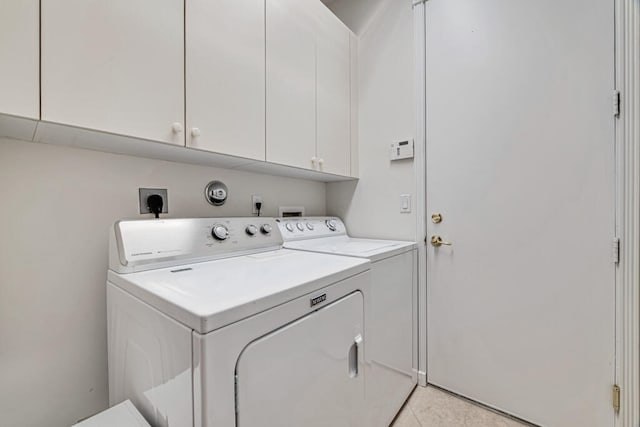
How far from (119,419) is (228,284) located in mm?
482

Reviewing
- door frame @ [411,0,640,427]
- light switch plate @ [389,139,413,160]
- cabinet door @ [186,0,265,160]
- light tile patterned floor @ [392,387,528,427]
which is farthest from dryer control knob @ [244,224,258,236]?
door frame @ [411,0,640,427]

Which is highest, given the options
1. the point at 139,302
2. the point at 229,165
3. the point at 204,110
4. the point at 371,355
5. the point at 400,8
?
the point at 400,8

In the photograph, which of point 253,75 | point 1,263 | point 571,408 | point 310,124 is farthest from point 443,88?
point 1,263

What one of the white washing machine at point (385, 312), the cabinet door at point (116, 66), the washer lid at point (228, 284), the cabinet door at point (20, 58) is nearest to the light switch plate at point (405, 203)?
the white washing machine at point (385, 312)

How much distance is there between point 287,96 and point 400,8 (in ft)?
3.59

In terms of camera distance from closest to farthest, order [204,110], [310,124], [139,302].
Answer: [139,302] < [204,110] < [310,124]

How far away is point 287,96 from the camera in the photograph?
1455mm

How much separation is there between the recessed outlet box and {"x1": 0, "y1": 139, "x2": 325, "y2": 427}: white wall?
27 millimetres

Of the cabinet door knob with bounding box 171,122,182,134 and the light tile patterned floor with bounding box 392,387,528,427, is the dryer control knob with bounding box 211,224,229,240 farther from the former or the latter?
the light tile patterned floor with bounding box 392,387,528,427

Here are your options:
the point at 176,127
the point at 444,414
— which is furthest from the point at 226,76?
the point at 444,414

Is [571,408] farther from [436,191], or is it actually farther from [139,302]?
[139,302]

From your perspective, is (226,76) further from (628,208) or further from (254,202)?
(628,208)

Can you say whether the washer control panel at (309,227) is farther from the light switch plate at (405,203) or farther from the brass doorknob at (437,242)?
the brass doorknob at (437,242)

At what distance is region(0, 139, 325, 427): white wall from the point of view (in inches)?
36.9
